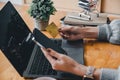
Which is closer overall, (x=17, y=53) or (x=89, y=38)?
(x=17, y=53)

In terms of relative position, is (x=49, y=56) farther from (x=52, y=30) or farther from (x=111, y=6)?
(x=111, y=6)

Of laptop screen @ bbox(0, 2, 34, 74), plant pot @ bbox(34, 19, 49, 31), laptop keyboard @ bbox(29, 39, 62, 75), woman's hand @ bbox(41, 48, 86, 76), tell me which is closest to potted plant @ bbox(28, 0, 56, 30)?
plant pot @ bbox(34, 19, 49, 31)

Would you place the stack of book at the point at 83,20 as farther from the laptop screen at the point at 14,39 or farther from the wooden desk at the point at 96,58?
the laptop screen at the point at 14,39

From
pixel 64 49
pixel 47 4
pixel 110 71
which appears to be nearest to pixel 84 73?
pixel 110 71

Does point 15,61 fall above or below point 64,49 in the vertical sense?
above

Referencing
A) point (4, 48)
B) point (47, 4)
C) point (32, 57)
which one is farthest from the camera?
point (47, 4)

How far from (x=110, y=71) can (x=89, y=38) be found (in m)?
0.44

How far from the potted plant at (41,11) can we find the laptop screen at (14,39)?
9.6 inches

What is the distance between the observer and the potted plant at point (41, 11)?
1581 mm

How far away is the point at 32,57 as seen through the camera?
1265 mm

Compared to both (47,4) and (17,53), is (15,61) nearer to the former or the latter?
(17,53)

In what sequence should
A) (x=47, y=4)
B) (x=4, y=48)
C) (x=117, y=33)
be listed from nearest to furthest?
(x=4, y=48), (x=117, y=33), (x=47, y=4)

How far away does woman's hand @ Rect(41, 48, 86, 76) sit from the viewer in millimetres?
1103

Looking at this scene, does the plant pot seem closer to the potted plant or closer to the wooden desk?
the potted plant
